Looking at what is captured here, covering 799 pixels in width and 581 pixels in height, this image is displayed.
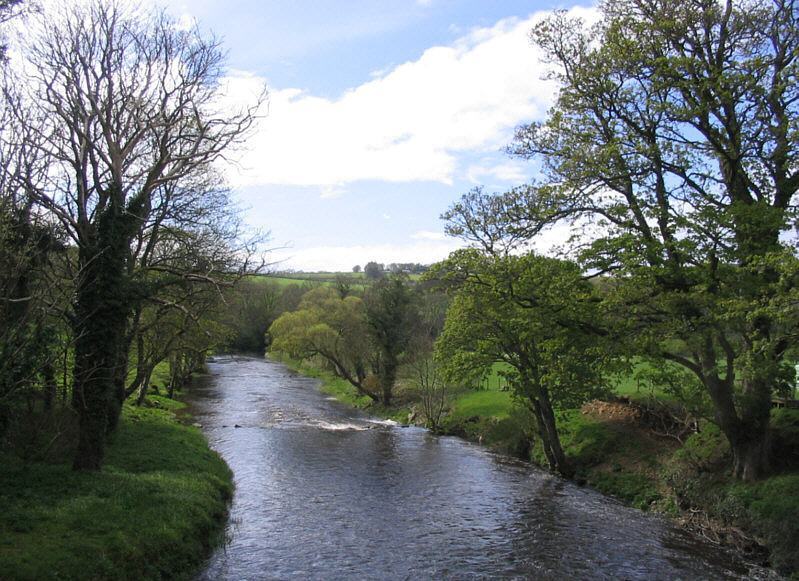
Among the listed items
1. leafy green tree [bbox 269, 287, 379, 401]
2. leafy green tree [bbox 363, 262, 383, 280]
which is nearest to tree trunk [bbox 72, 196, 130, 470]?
leafy green tree [bbox 269, 287, 379, 401]

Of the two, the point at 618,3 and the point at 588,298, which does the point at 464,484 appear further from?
the point at 618,3

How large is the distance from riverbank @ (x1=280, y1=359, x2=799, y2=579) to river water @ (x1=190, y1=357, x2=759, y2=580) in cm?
86

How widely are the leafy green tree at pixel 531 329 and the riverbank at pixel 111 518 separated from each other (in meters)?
11.2

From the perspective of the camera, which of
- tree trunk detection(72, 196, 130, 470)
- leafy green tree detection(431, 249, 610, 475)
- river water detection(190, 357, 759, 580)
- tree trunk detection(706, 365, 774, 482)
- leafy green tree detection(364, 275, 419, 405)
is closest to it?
river water detection(190, 357, 759, 580)

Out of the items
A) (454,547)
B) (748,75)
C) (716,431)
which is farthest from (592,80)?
(454,547)

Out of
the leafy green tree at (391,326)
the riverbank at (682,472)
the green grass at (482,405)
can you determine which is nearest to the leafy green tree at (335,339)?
the leafy green tree at (391,326)

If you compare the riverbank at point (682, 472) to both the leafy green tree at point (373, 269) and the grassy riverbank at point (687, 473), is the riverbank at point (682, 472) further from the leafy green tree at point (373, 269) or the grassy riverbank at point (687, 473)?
the leafy green tree at point (373, 269)

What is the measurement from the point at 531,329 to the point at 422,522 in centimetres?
695

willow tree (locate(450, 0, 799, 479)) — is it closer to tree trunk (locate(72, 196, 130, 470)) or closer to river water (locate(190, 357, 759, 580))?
river water (locate(190, 357, 759, 580))

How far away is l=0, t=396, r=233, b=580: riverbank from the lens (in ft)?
33.0

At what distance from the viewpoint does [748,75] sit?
15500 millimetres

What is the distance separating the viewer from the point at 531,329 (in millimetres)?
18547

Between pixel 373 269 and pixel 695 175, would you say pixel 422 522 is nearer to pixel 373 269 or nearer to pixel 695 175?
pixel 695 175

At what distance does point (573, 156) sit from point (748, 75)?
5061mm
